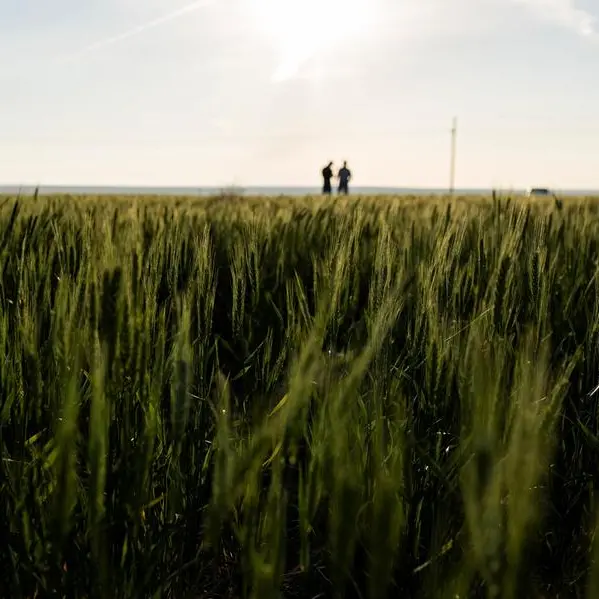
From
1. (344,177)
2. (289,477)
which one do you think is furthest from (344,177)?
(289,477)

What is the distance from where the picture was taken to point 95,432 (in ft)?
1.77

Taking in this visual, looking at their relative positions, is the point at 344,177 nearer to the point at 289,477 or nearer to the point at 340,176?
the point at 340,176

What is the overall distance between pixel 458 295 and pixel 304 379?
23.4 inches

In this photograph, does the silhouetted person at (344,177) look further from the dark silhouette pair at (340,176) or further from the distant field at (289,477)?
the distant field at (289,477)

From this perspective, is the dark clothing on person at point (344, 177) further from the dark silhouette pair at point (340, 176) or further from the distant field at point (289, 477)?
the distant field at point (289, 477)

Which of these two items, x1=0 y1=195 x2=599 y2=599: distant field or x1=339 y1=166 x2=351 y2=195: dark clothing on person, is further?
x1=339 y1=166 x2=351 y2=195: dark clothing on person

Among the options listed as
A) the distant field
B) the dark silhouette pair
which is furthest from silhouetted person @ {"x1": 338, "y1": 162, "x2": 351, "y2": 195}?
the distant field

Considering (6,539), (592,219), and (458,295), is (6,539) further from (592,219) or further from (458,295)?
(592,219)

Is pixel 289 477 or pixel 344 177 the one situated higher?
pixel 344 177

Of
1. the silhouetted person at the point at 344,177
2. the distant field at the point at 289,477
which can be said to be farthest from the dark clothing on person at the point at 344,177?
the distant field at the point at 289,477

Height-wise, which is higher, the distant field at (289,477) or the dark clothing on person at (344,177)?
the dark clothing on person at (344,177)

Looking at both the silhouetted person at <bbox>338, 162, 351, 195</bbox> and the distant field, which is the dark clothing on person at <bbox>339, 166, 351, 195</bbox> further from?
the distant field

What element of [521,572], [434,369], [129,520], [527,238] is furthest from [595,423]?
[527,238]

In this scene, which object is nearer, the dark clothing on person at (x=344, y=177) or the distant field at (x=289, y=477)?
the distant field at (x=289, y=477)
